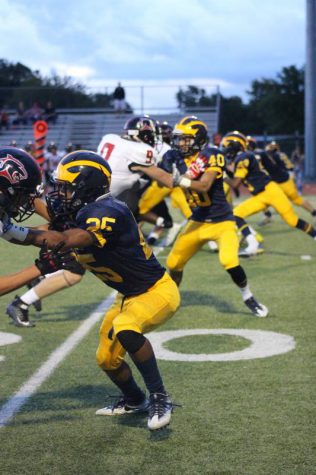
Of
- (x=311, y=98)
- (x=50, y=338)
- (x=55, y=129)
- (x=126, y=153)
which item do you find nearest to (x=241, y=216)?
(x=126, y=153)

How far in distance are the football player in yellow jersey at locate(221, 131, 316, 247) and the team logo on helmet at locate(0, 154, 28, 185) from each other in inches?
282

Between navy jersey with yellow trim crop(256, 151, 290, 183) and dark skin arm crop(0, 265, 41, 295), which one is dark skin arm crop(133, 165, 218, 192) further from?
navy jersey with yellow trim crop(256, 151, 290, 183)

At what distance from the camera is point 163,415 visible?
13.6ft

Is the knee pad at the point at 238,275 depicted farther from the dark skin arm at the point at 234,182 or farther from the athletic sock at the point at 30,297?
the dark skin arm at the point at 234,182

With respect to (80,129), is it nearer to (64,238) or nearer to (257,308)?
(257,308)

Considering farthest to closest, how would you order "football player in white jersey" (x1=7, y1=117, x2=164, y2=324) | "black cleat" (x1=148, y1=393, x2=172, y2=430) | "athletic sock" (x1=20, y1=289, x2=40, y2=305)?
"football player in white jersey" (x1=7, y1=117, x2=164, y2=324), "athletic sock" (x1=20, y1=289, x2=40, y2=305), "black cleat" (x1=148, y1=393, x2=172, y2=430)

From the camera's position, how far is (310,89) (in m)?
28.8

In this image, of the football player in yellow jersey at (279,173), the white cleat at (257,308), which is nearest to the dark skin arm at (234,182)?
the football player in yellow jersey at (279,173)

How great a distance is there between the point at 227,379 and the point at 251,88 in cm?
7696

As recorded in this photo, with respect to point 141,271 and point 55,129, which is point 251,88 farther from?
point 141,271

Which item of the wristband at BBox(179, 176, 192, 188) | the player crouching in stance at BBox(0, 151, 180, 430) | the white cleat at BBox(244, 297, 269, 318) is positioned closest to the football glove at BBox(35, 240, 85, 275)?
the player crouching in stance at BBox(0, 151, 180, 430)

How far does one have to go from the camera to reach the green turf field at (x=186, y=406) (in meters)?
3.75

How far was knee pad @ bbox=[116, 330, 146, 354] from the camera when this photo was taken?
417 centimetres

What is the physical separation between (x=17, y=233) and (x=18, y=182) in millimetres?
370
